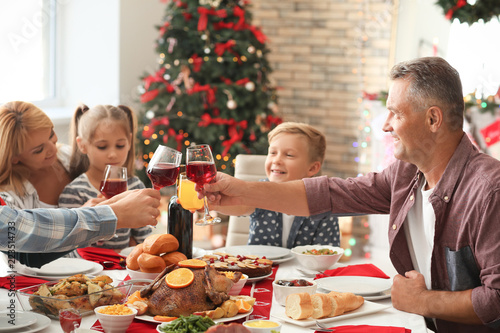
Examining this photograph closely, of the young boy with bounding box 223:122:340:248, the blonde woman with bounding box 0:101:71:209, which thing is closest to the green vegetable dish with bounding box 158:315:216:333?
the young boy with bounding box 223:122:340:248

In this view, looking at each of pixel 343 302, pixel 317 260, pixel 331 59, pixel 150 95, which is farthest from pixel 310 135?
pixel 331 59

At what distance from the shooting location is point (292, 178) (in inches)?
108

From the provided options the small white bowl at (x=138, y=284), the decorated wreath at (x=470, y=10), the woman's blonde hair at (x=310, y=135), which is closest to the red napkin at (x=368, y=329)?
the small white bowl at (x=138, y=284)

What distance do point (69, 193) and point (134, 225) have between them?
3.56 ft

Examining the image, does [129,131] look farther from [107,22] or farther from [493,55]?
[493,55]

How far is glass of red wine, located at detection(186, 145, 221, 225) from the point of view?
185cm

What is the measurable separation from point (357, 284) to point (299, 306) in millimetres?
408

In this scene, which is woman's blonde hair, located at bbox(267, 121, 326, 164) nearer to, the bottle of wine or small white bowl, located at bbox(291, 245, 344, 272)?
small white bowl, located at bbox(291, 245, 344, 272)

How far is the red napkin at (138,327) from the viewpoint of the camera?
145 centimetres

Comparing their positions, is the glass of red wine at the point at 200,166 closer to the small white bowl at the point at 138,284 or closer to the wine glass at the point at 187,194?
the wine glass at the point at 187,194

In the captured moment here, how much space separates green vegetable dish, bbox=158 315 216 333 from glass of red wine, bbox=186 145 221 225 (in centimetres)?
55

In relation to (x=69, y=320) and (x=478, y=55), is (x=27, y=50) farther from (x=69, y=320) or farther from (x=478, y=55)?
(x=69, y=320)

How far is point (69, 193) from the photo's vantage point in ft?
9.18

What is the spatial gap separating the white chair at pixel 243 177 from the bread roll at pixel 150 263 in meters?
1.12
